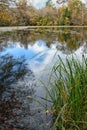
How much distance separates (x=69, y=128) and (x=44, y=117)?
1.20 metres

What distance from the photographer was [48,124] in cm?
541

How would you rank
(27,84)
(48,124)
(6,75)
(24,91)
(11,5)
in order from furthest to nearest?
(11,5) < (6,75) < (27,84) < (24,91) < (48,124)

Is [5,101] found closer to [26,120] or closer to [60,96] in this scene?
[26,120]

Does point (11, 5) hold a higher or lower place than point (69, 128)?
higher

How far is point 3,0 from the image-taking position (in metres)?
17.5

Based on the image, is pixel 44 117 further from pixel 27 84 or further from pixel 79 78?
pixel 27 84

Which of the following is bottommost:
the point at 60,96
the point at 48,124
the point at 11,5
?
the point at 48,124

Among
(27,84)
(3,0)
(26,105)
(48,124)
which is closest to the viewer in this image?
(48,124)

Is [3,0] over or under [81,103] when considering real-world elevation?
over

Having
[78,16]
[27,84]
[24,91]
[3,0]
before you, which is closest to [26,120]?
[24,91]

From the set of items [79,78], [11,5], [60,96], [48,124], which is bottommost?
[48,124]

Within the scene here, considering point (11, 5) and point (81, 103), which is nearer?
point (81, 103)

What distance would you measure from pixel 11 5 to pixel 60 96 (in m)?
14.3

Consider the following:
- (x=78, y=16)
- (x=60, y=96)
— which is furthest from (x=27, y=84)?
(x=78, y=16)
